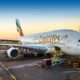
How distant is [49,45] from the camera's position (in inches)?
866

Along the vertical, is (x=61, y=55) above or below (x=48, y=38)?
below

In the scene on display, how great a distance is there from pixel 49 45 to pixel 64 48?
119 inches

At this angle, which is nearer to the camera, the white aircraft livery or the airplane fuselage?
the airplane fuselage

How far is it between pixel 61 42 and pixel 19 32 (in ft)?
63.8

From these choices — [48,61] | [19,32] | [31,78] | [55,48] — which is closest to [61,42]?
[55,48]

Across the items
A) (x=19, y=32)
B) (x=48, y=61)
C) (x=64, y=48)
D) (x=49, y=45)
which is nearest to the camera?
(x=48, y=61)

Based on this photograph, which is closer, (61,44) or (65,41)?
(65,41)

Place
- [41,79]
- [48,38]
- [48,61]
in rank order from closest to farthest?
[41,79] → [48,61] → [48,38]

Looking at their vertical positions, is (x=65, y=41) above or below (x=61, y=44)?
above

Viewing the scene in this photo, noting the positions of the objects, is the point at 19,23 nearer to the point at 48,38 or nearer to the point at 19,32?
the point at 19,32

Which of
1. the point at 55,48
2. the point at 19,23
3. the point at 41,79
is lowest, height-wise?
the point at 41,79

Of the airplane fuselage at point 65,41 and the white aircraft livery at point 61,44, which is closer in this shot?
the airplane fuselage at point 65,41

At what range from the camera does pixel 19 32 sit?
1521 inches

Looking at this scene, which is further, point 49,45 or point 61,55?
point 49,45
